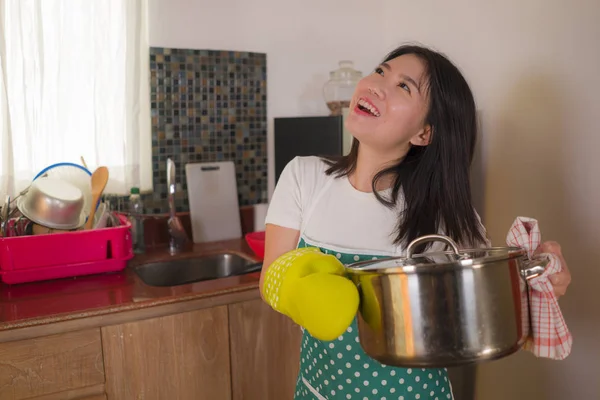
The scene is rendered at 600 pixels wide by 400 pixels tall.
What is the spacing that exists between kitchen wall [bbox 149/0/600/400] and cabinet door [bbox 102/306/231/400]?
0.76m

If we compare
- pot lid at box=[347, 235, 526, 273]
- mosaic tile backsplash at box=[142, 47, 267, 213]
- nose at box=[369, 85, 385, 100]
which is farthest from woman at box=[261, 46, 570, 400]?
mosaic tile backsplash at box=[142, 47, 267, 213]

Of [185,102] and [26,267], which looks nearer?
[26,267]

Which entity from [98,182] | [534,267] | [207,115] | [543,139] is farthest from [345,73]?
[534,267]

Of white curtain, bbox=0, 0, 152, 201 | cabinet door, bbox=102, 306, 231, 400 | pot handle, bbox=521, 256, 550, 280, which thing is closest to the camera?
pot handle, bbox=521, 256, 550, 280

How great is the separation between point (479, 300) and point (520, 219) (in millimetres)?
277

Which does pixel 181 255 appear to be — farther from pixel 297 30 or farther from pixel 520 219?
pixel 520 219

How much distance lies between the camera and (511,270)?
31.0 inches

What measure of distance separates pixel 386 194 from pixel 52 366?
82 cm

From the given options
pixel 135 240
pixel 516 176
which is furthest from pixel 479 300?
pixel 135 240

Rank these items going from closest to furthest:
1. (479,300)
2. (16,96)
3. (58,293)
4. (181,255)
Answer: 1. (479,300)
2. (58,293)
3. (16,96)
4. (181,255)

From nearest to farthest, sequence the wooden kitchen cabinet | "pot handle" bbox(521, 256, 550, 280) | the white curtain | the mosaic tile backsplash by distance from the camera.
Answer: "pot handle" bbox(521, 256, 550, 280), the wooden kitchen cabinet, the white curtain, the mosaic tile backsplash

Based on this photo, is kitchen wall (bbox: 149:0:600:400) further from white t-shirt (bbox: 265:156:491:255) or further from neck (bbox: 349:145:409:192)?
neck (bbox: 349:145:409:192)

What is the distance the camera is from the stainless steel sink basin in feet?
5.57

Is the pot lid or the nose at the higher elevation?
the nose
